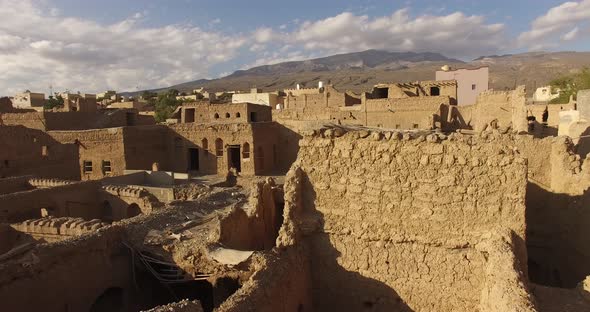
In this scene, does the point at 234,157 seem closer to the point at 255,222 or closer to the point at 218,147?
the point at 218,147

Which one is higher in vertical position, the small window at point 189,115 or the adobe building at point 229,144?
the small window at point 189,115

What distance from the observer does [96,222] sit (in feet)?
31.6

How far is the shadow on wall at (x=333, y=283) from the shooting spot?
6.75 meters

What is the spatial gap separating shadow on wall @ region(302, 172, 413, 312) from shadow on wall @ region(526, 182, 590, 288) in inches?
186

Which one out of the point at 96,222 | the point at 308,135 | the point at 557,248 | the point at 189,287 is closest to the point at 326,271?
the point at 308,135

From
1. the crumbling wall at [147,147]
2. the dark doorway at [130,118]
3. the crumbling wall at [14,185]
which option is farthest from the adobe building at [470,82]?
the crumbling wall at [14,185]

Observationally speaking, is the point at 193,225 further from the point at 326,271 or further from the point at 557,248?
the point at 557,248

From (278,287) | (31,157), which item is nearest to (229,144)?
(31,157)

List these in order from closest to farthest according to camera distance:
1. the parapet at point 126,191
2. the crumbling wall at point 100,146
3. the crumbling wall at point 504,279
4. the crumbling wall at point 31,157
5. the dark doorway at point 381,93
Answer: the crumbling wall at point 504,279 < the parapet at point 126,191 < the crumbling wall at point 31,157 < the crumbling wall at point 100,146 < the dark doorway at point 381,93

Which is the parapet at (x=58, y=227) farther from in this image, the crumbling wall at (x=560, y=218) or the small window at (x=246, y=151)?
the small window at (x=246, y=151)

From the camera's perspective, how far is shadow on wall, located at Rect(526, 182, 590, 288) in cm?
882

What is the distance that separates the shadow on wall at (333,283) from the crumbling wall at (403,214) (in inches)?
0.7

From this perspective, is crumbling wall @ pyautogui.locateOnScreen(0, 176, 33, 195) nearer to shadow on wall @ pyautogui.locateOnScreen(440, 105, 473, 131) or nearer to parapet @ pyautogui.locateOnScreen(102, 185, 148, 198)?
parapet @ pyautogui.locateOnScreen(102, 185, 148, 198)

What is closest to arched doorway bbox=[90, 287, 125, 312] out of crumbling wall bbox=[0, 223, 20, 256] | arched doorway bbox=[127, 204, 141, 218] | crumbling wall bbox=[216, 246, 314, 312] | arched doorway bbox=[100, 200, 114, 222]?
crumbling wall bbox=[0, 223, 20, 256]
